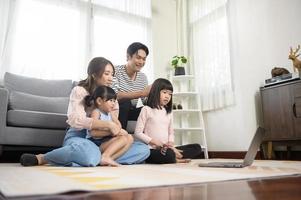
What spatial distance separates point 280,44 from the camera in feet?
9.29

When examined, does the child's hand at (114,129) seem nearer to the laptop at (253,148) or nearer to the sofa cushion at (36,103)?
the laptop at (253,148)

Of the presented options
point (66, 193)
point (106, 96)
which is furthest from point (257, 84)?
point (66, 193)

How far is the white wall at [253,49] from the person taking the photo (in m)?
2.76

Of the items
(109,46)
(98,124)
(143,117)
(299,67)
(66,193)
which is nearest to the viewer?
(66,193)

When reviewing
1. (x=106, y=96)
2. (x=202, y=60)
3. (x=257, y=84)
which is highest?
(x=202, y=60)

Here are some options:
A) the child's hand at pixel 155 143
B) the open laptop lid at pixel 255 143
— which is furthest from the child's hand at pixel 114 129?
the open laptop lid at pixel 255 143

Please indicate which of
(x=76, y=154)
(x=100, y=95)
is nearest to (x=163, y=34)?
(x=100, y=95)

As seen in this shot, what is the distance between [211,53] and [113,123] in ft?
6.45

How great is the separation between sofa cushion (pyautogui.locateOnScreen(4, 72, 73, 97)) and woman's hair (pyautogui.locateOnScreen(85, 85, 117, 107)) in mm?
1219

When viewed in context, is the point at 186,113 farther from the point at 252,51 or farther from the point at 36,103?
the point at 36,103

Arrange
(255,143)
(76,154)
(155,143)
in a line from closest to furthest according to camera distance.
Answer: (255,143) < (76,154) < (155,143)

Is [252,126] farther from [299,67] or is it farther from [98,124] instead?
[98,124]

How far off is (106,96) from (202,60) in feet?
6.46

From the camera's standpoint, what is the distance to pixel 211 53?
313cm
